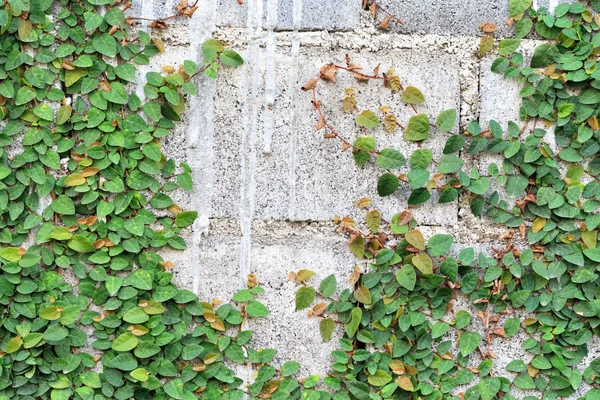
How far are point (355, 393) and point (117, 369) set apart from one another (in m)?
0.65

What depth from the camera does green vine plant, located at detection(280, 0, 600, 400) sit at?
4.89 ft

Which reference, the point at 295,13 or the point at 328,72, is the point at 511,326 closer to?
the point at 328,72

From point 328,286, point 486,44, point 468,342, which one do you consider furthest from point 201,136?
point 468,342

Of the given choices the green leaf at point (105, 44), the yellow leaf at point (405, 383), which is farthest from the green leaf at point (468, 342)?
the green leaf at point (105, 44)

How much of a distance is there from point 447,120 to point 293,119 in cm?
42

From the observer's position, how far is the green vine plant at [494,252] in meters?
1.49

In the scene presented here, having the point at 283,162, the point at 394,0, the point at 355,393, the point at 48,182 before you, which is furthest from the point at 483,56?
the point at 48,182

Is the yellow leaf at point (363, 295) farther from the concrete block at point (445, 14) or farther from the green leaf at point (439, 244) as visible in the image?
the concrete block at point (445, 14)

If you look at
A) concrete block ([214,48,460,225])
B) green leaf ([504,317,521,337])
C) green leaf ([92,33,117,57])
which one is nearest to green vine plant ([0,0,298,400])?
green leaf ([92,33,117,57])

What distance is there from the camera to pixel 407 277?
4.89ft

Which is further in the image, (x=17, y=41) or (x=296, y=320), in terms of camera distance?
(x=296, y=320)

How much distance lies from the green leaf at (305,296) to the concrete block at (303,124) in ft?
0.69

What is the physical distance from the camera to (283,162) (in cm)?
152

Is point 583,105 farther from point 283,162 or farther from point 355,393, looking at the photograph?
point 355,393
